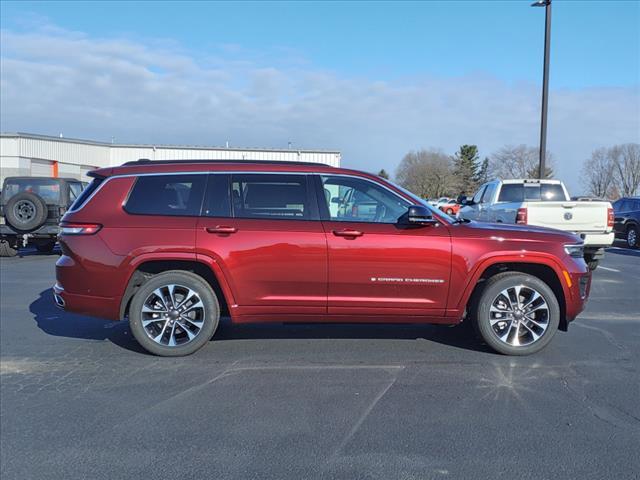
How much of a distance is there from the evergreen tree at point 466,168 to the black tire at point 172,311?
67999mm

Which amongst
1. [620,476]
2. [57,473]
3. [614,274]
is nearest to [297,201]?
[57,473]

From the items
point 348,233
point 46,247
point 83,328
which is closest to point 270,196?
point 348,233

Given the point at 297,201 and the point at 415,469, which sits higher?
the point at 297,201

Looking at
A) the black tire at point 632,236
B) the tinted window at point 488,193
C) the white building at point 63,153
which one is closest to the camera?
the tinted window at point 488,193

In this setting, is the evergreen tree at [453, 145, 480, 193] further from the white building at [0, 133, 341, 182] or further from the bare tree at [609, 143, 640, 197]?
the white building at [0, 133, 341, 182]

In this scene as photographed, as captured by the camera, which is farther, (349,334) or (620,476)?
(349,334)

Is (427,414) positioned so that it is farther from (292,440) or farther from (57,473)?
(57,473)

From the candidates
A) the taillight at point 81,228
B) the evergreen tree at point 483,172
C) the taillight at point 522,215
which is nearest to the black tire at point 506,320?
the taillight at point 81,228

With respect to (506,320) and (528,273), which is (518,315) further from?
(528,273)

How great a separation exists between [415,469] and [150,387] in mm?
2312

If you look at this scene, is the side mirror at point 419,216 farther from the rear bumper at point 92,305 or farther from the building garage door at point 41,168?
the building garage door at point 41,168

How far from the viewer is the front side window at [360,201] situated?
492 cm

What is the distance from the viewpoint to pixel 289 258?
4.75m

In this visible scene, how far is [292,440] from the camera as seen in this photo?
3332mm
